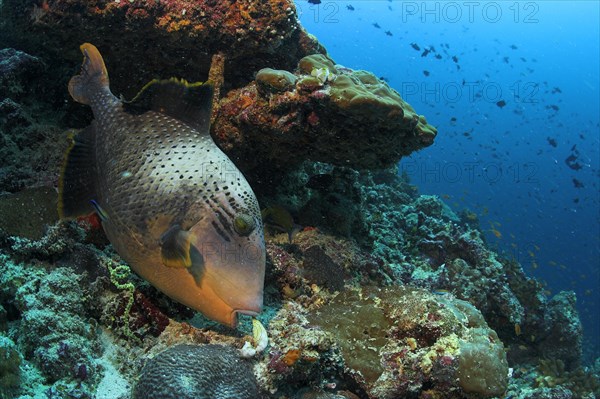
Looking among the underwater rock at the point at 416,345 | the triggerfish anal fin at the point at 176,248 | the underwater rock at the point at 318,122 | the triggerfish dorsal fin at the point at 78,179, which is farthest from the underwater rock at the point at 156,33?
the underwater rock at the point at 416,345

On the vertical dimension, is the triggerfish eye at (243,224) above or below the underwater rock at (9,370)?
above

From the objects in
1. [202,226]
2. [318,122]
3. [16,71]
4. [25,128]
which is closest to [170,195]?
[202,226]

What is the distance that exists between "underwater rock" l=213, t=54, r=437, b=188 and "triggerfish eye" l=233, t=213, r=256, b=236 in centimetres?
239

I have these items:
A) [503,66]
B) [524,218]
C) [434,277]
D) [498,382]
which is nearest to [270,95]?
[498,382]

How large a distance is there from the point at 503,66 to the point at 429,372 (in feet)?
567

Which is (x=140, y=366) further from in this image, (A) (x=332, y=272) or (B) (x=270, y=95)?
(B) (x=270, y=95)

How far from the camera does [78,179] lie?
8.37 ft

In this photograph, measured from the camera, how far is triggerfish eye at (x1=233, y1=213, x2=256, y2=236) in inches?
83.3

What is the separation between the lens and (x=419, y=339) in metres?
3.66

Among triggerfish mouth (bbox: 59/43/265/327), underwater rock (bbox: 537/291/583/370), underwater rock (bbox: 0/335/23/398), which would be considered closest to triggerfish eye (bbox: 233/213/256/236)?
triggerfish mouth (bbox: 59/43/265/327)

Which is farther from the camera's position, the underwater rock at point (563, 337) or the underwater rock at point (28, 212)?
the underwater rock at point (563, 337)

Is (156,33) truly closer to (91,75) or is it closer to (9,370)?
(91,75)

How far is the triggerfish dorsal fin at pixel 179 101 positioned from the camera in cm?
255

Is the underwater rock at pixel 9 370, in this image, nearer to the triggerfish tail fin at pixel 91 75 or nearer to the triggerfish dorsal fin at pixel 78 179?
the triggerfish dorsal fin at pixel 78 179
